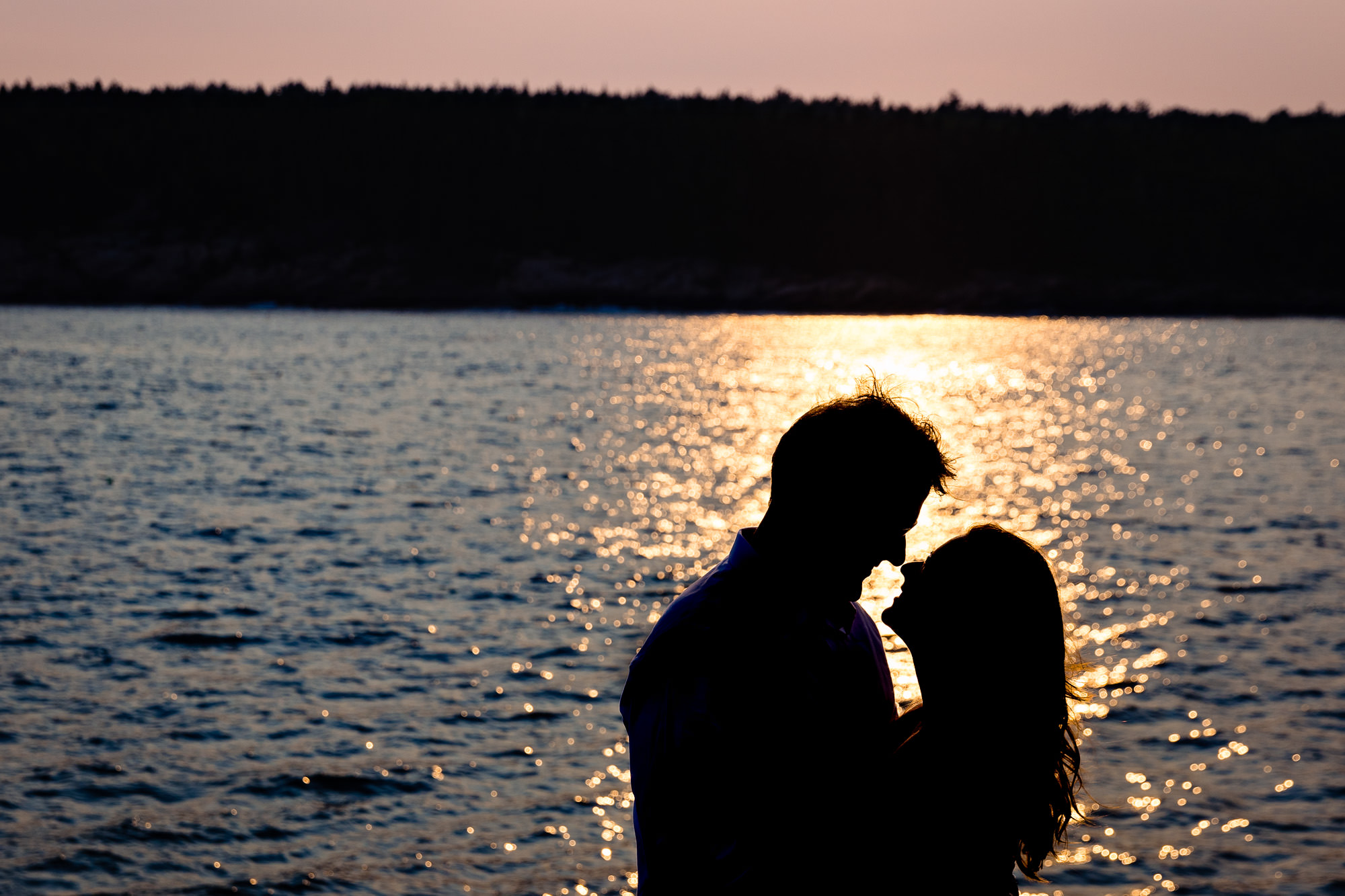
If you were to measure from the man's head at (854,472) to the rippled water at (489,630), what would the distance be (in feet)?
0.21

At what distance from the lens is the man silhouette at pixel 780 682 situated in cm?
244

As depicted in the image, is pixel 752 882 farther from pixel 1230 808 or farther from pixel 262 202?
pixel 262 202

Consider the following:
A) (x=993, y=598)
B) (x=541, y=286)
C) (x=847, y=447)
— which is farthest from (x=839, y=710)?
(x=541, y=286)

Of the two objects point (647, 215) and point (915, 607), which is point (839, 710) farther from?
point (647, 215)

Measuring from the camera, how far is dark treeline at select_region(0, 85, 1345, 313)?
168000 mm

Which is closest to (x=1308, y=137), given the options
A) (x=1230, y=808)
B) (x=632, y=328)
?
(x=632, y=328)

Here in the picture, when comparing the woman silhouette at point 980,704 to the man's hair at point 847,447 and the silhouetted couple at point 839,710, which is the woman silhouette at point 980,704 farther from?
the man's hair at point 847,447

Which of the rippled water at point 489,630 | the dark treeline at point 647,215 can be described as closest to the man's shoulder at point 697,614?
the rippled water at point 489,630

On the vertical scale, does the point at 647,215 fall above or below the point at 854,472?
above

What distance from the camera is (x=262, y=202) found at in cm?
18088

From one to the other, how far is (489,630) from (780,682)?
15943 millimetres

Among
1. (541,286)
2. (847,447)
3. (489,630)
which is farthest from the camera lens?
(541,286)

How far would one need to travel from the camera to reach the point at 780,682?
2494mm

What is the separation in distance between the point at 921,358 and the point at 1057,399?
94.4ft
